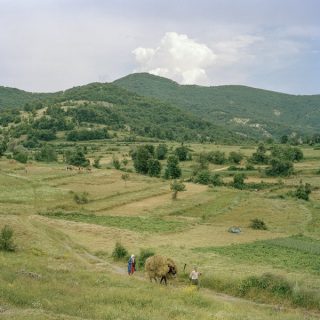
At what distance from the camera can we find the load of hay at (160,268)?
1282 inches

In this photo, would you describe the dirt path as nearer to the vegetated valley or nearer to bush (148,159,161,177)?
the vegetated valley

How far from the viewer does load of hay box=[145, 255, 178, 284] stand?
32.6 metres

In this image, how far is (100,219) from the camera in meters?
70.1

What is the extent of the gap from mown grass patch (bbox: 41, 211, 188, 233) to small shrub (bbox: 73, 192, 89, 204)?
7579 mm

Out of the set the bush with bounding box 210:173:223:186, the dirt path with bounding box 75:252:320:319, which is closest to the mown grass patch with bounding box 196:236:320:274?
the dirt path with bounding box 75:252:320:319

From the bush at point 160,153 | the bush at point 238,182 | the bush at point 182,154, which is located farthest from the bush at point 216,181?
the bush at point 160,153

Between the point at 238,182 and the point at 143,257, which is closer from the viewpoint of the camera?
the point at 143,257

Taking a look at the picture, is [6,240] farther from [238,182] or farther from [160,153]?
[160,153]

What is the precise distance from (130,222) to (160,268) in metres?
35.7

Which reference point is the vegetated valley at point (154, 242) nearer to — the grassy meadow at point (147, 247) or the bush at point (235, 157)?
the grassy meadow at point (147, 247)

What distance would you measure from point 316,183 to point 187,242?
2750 inches

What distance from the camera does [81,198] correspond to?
81.4m

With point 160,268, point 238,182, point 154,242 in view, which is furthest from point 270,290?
point 238,182

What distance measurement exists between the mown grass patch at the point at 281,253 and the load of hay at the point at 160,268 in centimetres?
1277
